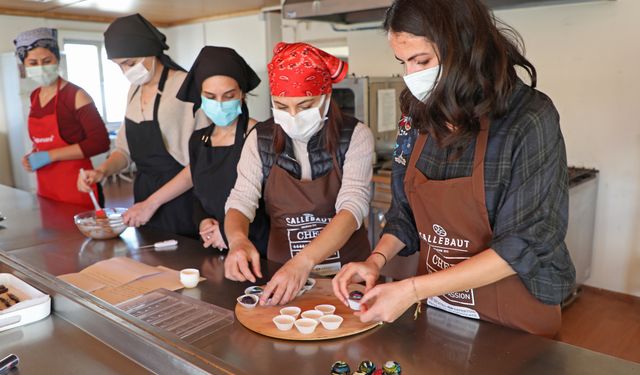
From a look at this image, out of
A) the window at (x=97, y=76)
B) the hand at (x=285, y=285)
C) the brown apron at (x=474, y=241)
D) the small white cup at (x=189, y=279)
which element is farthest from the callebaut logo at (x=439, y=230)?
the window at (x=97, y=76)

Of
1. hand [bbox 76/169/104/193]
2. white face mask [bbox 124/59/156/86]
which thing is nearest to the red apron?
hand [bbox 76/169/104/193]

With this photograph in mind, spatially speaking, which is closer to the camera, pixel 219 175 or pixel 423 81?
pixel 423 81

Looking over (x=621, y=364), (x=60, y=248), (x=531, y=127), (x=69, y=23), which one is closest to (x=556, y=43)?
(x=531, y=127)

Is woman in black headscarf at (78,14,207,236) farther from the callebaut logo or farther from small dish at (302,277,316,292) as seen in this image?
the callebaut logo

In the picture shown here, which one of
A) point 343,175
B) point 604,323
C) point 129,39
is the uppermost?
point 129,39

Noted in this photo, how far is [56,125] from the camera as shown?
2664 millimetres

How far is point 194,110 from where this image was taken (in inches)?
77.0

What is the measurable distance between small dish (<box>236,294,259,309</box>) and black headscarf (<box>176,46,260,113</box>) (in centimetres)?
Answer: 79

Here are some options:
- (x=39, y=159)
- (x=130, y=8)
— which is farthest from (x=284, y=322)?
(x=130, y=8)

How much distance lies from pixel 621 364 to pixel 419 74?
68 cm

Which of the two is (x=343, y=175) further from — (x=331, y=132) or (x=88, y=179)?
(x=88, y=179)

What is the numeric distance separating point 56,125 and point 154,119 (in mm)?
843

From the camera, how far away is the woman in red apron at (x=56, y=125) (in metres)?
2.58

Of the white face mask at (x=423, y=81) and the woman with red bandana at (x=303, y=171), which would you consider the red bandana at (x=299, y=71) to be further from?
the white face mask at (x=423, y=81)
